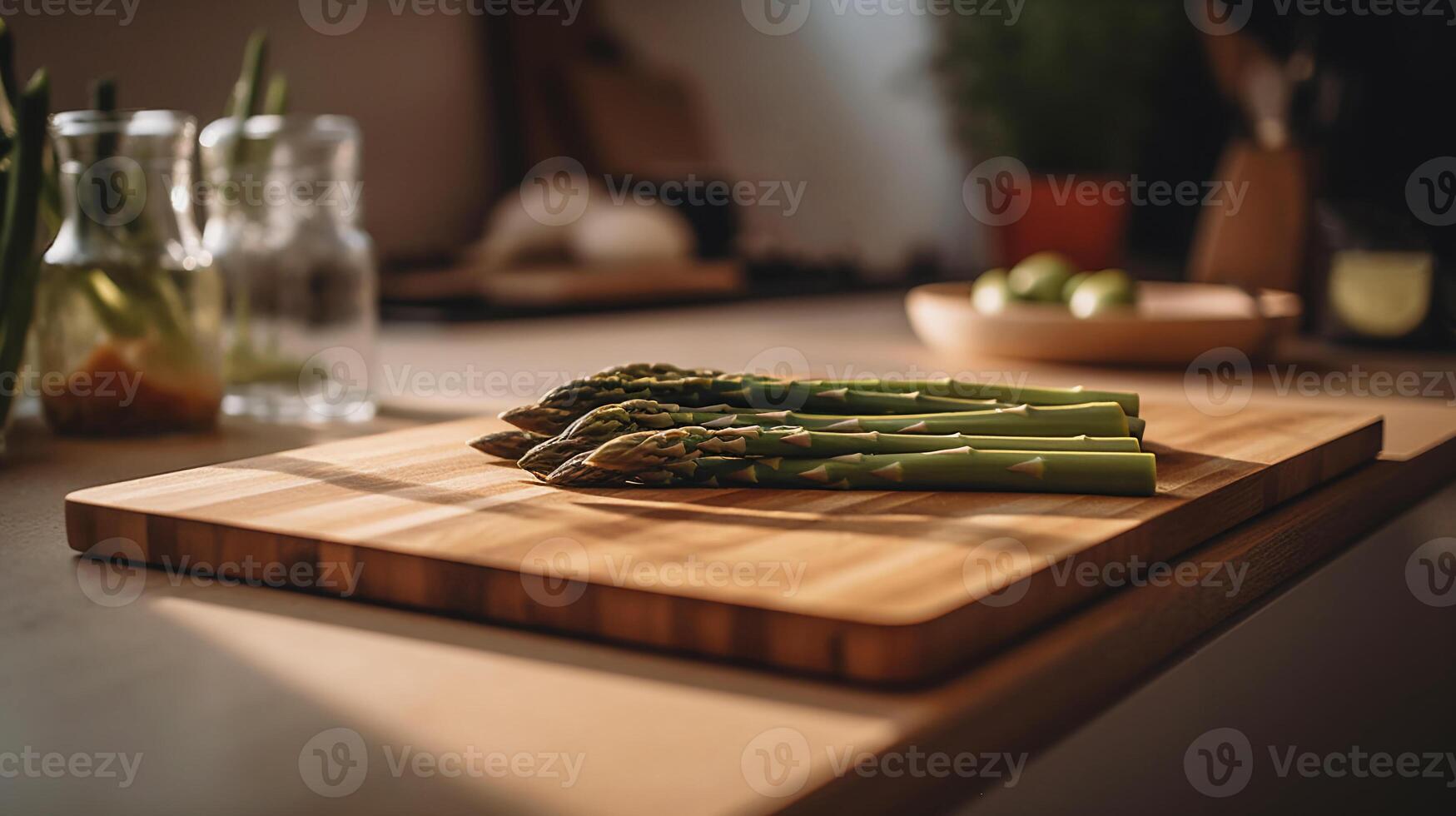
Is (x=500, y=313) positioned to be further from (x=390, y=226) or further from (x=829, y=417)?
(x=829, y=417)

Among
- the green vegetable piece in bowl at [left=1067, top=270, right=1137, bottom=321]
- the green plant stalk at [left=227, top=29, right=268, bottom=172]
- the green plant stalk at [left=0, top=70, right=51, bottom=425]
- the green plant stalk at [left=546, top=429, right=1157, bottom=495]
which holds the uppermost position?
the green plant stalk at [left=227, top=29, right=268, bottom=172]

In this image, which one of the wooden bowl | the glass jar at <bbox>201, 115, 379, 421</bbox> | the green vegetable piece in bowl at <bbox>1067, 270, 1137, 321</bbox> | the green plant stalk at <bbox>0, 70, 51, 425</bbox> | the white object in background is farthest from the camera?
the white object in background

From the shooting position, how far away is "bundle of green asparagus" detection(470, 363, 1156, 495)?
0.68 metres

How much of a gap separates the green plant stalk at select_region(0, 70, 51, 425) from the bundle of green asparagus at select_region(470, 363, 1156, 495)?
403 mm

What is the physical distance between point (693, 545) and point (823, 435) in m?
0.16

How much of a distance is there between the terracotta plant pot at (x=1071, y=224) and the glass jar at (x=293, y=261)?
169 cm

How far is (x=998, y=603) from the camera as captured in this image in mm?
498

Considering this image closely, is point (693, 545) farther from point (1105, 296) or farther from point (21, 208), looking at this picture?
point (1105, 296)

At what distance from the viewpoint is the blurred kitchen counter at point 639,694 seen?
39 cm

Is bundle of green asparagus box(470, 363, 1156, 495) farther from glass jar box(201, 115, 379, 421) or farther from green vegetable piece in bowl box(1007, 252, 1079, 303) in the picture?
green vegetable piece in bowl box(1007, 252, 1079, 303)

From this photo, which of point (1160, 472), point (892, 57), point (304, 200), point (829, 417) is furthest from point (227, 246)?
point (892, 57)

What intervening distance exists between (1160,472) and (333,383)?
69 cm

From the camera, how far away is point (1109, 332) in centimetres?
138

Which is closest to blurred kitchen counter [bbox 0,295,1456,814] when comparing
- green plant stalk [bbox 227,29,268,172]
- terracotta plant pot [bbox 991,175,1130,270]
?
green plant stalk [bbox 227,29,268,172]
